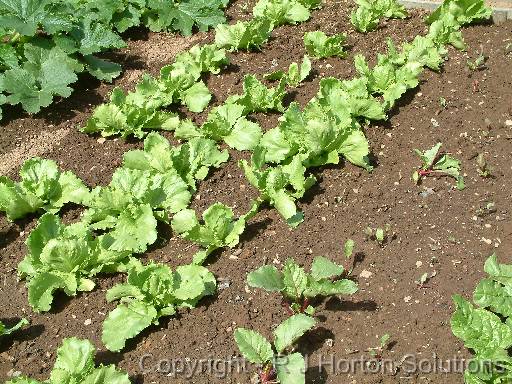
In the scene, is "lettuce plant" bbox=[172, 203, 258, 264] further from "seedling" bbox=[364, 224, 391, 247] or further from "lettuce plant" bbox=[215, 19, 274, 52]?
"lettuce plant" bbox=[215, 19, 274, 52]

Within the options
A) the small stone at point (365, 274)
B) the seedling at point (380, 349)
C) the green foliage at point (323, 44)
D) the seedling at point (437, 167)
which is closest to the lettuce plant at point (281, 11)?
the green foliage at point (323, 44)

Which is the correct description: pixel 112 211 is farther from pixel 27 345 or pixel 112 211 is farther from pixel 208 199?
pixel 27 345

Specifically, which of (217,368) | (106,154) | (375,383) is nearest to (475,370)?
(375,383)

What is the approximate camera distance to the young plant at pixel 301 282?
3061mm

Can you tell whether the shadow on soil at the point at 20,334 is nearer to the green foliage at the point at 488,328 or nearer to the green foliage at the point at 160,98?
the green foliage at the point at 160,98

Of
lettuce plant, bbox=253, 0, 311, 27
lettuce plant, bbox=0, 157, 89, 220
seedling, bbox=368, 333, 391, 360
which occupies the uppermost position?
lettuce plant, bbox=253, 0, 311, 27

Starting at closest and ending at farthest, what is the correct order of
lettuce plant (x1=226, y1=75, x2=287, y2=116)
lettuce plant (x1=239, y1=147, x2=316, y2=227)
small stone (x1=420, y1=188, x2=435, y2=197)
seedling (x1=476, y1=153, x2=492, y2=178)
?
lettuce plant (x1=239, y1=147, x2=316, y2=227), small stone (x1=420, y1=188, x2=435, y2=197), seedling (x1=476, y1=153, x2=492, y2=178), lettuce plant (x1=226, y1=75, x2=287, y2=116)

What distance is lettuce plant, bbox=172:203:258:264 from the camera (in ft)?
11.4

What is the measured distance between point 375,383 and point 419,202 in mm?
1352

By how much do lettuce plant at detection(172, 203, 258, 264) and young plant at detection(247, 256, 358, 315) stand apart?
1.53 ft

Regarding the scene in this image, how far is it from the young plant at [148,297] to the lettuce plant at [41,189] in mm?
869

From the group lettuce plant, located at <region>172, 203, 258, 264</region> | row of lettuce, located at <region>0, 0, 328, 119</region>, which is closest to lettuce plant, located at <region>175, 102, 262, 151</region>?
lettuce plant, located at <region>172, 203, 258, 264</region>

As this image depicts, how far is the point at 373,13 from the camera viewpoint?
5.64 meters

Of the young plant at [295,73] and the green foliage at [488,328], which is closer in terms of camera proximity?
the green foliage at [488,328]
